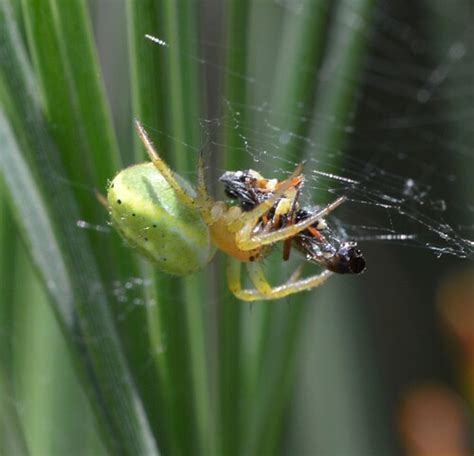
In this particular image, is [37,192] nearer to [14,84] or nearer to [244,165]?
[14,84]

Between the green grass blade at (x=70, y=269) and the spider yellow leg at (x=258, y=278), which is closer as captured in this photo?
the green grass blade at (x=70, y=269)

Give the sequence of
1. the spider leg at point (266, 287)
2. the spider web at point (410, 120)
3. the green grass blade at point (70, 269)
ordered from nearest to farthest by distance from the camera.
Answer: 1. the green grass blade at point (70, 269)
2. the spider leg at point (266, 287)
3. the spider web at point (410, 120)

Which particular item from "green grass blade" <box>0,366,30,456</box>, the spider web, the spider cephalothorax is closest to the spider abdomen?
the spider cephalothorax

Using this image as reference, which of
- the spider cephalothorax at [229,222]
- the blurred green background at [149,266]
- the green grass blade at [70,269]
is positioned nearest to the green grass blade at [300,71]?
the blurred green background at [149,266]

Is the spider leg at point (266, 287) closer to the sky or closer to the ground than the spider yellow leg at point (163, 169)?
closer to the ground

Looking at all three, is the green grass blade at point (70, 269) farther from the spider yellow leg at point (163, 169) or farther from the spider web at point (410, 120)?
the spider web at point (410, 120)

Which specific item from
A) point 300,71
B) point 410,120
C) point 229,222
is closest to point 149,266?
point 229,222

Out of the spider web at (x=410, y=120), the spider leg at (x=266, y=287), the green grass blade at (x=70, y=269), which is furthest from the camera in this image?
the spider web at (x=410, y=120)

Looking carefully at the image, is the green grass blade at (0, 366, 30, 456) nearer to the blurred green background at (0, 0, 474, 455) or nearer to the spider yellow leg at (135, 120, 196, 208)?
the blurred green background at (0, 0, 474, 455)
